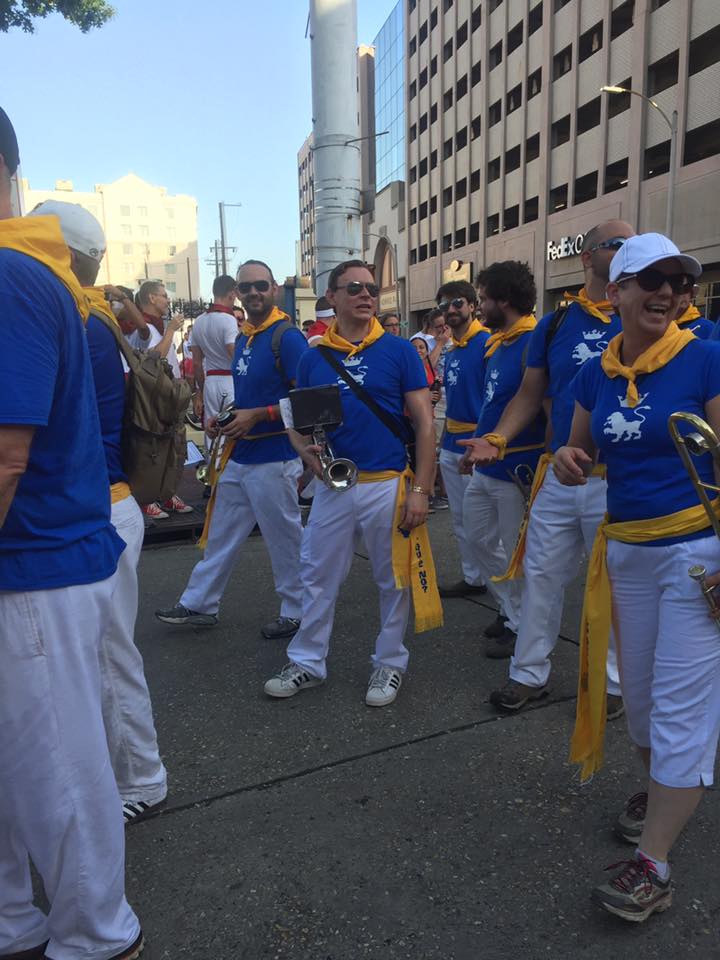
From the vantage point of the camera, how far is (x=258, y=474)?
4137 mm

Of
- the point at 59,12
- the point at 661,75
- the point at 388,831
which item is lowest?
the point at 388,831

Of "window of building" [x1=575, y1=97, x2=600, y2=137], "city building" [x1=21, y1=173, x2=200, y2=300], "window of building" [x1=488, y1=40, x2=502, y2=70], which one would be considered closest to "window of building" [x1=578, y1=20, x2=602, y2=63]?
"window of building" [x1=575, y1=97, x2=600, y2=137]

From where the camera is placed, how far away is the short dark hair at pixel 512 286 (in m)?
3.96

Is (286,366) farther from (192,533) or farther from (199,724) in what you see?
(192,533)

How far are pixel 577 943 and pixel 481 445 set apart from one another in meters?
1.93

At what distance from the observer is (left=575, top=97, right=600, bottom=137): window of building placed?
1150 inches

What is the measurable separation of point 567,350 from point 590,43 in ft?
105

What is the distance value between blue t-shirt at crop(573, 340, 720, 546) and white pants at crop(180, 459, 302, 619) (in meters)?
2.23

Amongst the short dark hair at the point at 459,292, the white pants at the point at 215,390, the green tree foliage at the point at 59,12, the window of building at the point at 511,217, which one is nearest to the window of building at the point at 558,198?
the window of building at the point at 511,217

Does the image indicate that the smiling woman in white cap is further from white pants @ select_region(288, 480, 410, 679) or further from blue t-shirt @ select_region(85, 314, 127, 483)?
blue t-shirt @ select_region(85, 314, 127, 483)

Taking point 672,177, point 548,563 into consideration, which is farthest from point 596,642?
point 672,177

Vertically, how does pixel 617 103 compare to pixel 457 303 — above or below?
above

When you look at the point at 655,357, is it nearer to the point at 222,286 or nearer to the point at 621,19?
the point at 222,286

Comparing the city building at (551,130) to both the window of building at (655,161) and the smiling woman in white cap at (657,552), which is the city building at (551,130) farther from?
the smiling woman in white cap at (657,552)
